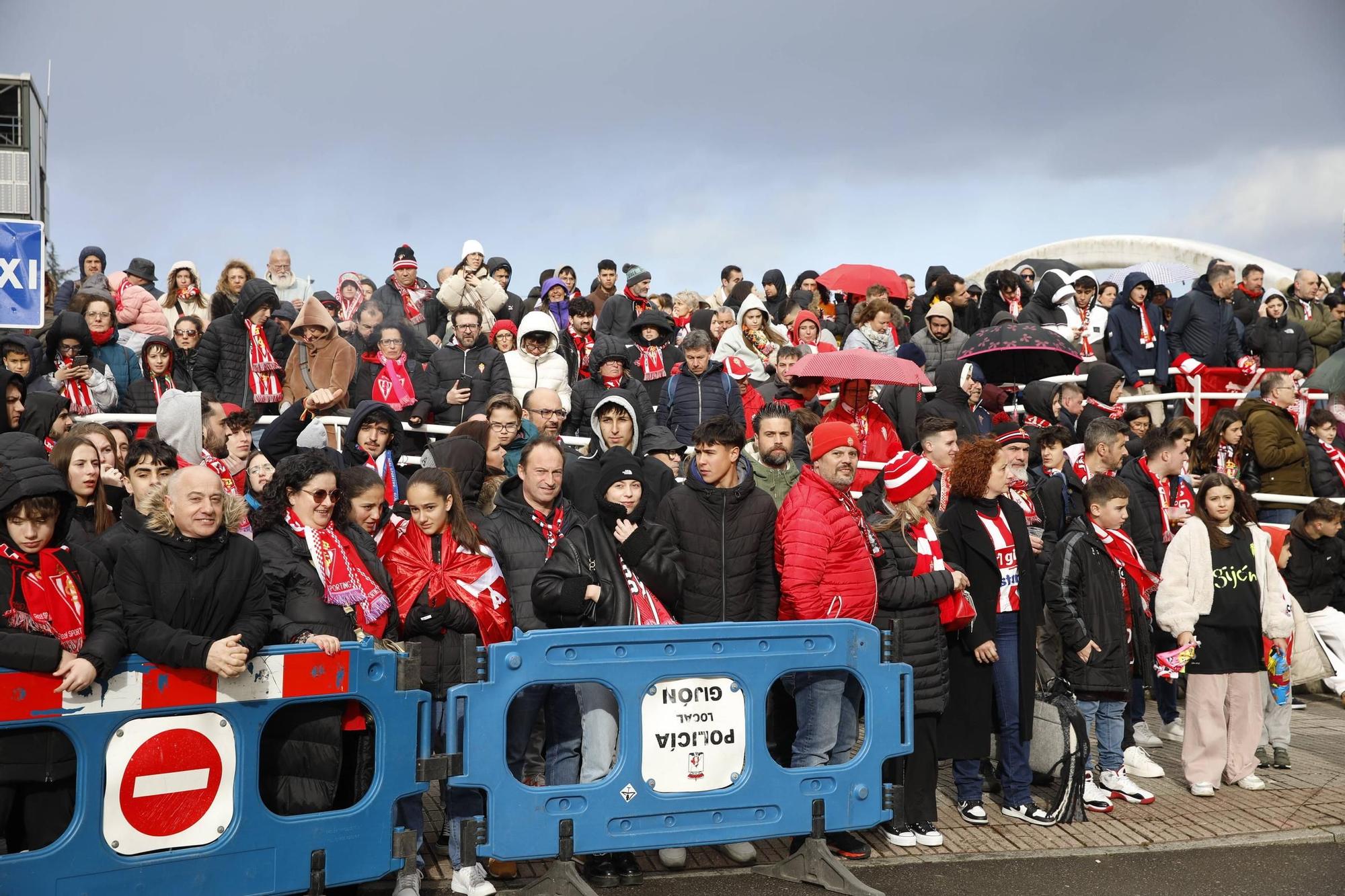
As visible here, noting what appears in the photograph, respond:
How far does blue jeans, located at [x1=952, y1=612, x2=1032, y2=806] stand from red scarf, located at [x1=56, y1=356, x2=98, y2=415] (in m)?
6.74

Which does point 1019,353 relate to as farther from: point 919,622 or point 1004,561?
point 919,622

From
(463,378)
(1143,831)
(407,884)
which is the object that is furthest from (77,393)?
(1143,831)

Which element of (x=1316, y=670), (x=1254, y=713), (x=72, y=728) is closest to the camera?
(x=72, y=728)

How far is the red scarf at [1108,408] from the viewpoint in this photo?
11.5 meters

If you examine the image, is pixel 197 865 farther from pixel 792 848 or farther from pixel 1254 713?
pixel 1254 713

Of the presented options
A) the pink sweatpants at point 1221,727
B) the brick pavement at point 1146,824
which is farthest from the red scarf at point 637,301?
the pink sweatpants at point 1221,727

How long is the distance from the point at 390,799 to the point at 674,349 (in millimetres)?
8445

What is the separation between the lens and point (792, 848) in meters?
5.82

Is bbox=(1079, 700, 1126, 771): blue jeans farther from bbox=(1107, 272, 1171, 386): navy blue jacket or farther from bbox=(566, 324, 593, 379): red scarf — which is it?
bbox=(1107, 272, 1171, 386): navy blue jacket

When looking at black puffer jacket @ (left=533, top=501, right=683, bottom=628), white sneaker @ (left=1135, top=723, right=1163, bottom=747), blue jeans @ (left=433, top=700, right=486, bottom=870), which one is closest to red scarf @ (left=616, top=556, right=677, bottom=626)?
black puffer jacket @ (left=533, top=501, right=683, bottom=628)

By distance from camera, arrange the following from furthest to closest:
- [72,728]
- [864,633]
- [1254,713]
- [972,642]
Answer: [1254,713] → [972,642] → [864,633] → [72,728]

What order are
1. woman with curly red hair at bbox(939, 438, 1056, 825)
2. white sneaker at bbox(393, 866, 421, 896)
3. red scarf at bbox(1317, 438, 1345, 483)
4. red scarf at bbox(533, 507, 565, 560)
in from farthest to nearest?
red scarf at bbox(1317, 438, 1345, 483) → woman with curly red hair at bbox(939, 438, 1056, 825) → red scarf at bbox(533, 507, 565, 560) → white sneaker at bbox(393, 866, 421, 896)

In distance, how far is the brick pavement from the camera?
5934 millimetres

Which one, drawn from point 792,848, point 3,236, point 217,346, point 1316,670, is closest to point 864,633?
point 792,848
